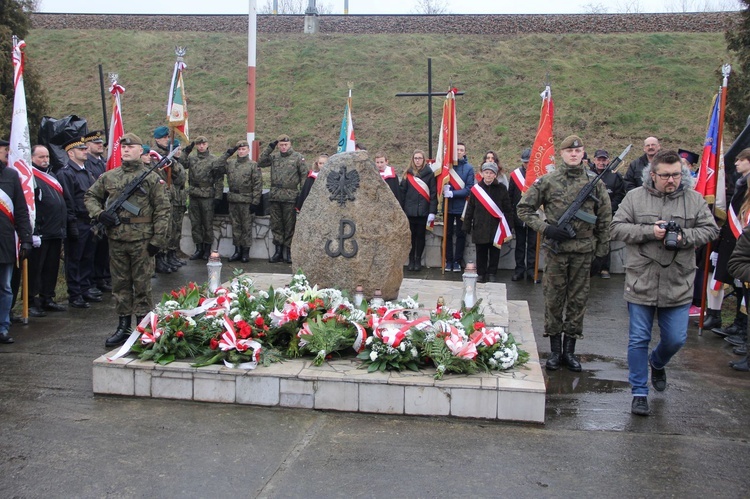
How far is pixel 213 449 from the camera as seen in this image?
4.52 meters

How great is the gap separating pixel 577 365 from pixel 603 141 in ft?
Result: 57.8

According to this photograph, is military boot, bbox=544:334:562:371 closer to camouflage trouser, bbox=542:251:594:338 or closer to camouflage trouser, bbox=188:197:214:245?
camouflage trouser, bbox=542:251:594:338

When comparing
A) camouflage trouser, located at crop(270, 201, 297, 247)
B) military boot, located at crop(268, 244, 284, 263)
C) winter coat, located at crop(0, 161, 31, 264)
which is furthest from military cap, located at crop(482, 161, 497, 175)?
winter coat, located at crop(0, 161, 31, 264)

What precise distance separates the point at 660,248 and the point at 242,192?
7992mm

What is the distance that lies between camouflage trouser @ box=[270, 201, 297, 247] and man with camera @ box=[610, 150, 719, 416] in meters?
7.40

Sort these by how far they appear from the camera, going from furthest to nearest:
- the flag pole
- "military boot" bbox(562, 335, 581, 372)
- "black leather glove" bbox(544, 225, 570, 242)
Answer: the flag pole < "military boot" bbox(562, 335, 581, 372) < "black leather glove" bbox(544, 225, 570, 242)

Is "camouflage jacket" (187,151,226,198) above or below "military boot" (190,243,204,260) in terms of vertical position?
above

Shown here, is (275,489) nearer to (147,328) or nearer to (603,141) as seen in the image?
(147,328)

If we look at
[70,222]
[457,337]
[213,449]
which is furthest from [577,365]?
[70,222]

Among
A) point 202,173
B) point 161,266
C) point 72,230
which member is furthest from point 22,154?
point 202,173

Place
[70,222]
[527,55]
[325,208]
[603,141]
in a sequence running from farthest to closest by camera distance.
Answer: [527,55] < [603,141] < [70,222] < [325,208]

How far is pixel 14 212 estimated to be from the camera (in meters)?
7.26

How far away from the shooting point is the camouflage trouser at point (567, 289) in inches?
247

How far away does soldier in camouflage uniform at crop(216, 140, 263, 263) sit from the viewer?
12.0 metres
